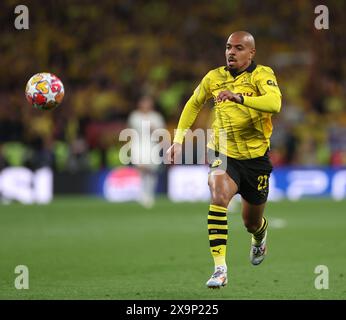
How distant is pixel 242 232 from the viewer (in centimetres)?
1380

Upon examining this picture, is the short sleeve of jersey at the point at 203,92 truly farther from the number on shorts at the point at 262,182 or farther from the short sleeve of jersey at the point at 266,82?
the number on shorts at the point at 262,182

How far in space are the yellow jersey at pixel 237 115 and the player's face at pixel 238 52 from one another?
0.35 ft

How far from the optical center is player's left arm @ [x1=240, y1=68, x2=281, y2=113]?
309 inches

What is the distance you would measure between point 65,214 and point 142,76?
9.20m

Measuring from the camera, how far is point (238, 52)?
8156 mm

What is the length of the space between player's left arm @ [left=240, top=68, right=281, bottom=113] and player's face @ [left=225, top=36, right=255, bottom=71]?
0.18m

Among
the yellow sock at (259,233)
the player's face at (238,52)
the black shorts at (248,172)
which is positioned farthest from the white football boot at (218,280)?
the player's face at (238,52)

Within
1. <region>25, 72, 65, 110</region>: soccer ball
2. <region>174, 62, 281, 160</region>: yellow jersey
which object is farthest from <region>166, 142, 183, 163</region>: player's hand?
<region>25, 72, 65, 110</region>: soccer ball

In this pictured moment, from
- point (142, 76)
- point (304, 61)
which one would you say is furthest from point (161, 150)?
point (304, 61)

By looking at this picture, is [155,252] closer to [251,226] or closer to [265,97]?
[251,226]

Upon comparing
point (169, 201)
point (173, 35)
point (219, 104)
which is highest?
point (173, 35)

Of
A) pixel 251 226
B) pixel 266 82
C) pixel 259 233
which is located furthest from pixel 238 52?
pixel 259 233
